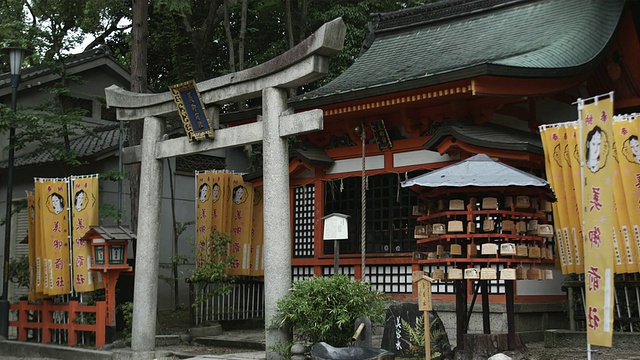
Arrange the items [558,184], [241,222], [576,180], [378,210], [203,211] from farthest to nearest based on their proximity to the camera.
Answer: [241,222]
[203,211]
[378,210]
[558,184]
[576,180]

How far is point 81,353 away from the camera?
13.2 metres

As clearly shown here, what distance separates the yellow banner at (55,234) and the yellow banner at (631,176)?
10463mm

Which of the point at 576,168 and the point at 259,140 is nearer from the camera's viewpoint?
the point at 259,140

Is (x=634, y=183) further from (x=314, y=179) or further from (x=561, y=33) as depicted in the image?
(x=314, y=179)

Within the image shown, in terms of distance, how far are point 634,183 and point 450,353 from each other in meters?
4.01

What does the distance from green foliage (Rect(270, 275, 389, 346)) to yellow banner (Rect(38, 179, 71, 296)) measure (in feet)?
20.2

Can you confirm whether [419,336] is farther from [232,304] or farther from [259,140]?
[232,304]

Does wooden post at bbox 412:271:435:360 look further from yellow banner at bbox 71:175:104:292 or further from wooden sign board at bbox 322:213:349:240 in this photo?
yellow banner at bbox 71:175:104:292

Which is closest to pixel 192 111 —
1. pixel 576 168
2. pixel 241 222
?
pixel 241 222

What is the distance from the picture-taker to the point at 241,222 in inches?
657

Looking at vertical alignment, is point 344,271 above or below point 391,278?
above

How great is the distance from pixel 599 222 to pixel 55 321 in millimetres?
11162

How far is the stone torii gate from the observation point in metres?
10.7

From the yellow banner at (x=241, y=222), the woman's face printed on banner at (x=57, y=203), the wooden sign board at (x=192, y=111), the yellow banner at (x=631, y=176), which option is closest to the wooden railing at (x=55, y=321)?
the woman's face printed on banner at (x=57, y=203)
